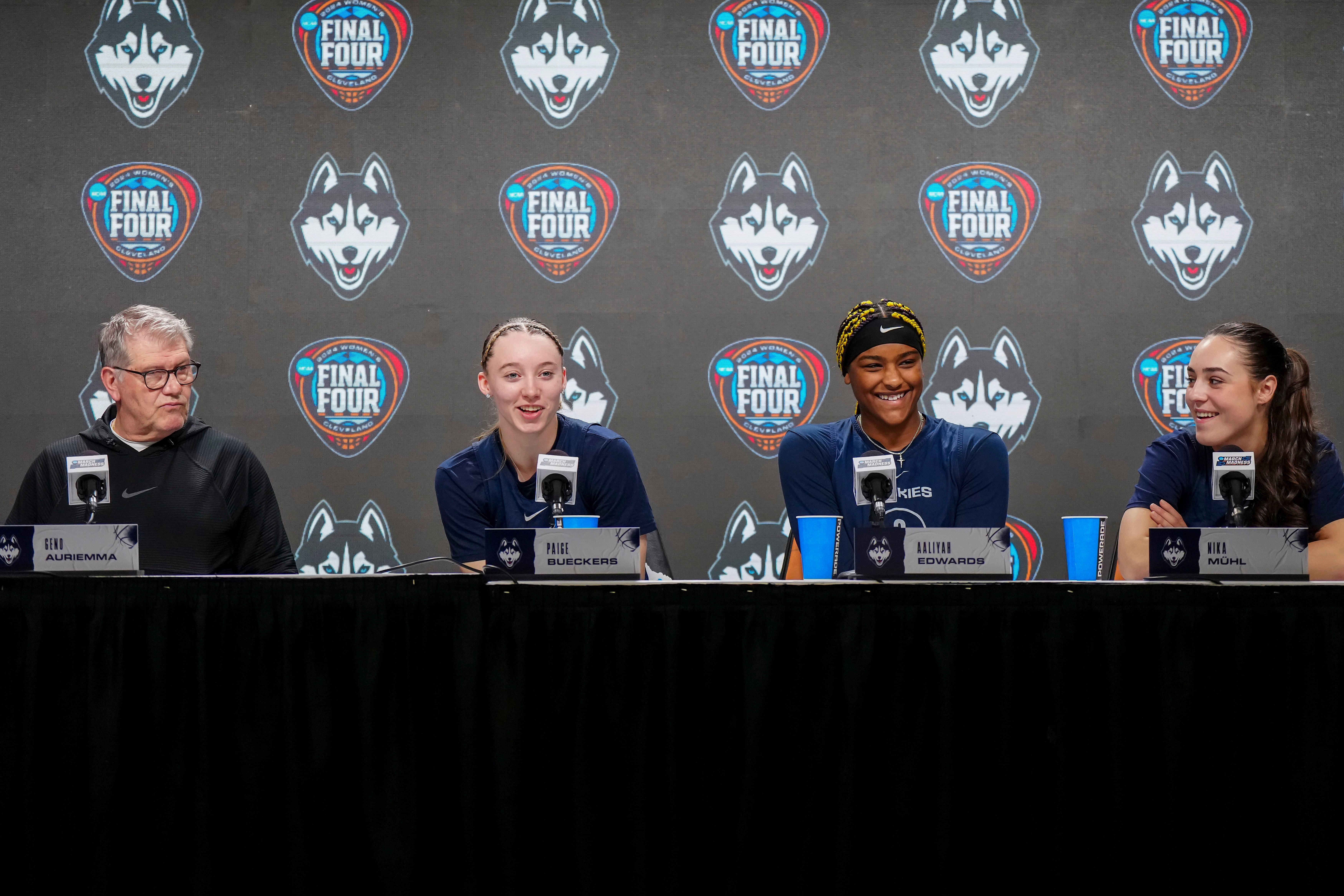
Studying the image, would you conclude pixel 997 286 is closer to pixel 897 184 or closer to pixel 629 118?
pixel 897 184

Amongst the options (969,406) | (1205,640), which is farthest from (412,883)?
(969,406)

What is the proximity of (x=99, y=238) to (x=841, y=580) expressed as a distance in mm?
3111

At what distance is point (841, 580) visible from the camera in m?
1.52

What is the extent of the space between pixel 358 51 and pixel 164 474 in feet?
5.83

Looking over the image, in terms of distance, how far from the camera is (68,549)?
159cm

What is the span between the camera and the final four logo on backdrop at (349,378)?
11.2 feet

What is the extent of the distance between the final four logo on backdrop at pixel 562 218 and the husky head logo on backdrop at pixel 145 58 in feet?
3.97

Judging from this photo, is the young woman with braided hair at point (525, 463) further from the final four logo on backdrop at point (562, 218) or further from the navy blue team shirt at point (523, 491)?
the final four logo on backdrop at point (562, 218)

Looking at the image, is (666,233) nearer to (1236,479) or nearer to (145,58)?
(145,58)

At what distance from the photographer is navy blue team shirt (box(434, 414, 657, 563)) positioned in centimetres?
237

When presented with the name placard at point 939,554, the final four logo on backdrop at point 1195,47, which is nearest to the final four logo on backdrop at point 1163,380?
A: the final four logo on backdrop at point 1195,47

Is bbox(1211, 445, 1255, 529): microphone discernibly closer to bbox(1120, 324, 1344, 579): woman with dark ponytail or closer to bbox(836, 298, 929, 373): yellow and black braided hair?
bbox(1120, 324, 1344, 579): woman with dark ponytail

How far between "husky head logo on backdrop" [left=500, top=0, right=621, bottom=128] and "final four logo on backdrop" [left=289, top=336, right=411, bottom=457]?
100 cm

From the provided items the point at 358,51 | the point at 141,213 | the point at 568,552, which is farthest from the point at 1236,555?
the point at 141,213
